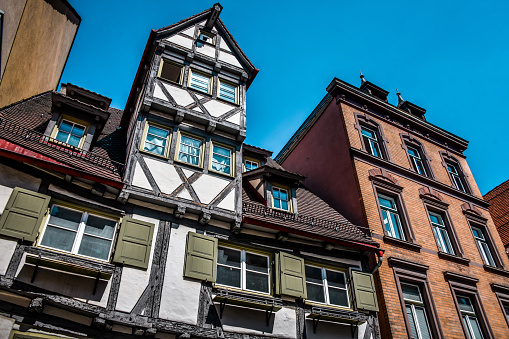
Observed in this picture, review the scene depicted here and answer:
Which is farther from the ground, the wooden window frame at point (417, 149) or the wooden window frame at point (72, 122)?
the wooden window frame at point (417, 149)

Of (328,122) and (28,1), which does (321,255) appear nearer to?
(328,122)

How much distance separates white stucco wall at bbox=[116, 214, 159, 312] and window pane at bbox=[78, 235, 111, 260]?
0.63 meters

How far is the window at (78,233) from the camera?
9.09 meters

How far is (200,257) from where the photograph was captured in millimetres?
10250

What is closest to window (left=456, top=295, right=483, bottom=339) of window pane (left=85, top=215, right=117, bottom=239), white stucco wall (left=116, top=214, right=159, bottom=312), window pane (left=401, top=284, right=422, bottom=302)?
window pane (left=401, top=284, right=422, bottom=302)

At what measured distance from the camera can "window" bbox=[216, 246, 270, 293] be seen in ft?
34.7

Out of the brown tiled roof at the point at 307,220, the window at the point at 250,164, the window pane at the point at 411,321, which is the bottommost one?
the window pane at the point at 411,321

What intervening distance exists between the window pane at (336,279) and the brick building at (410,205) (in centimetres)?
131

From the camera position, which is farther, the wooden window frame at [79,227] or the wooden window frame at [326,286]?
the wooden window frame at [326,286]

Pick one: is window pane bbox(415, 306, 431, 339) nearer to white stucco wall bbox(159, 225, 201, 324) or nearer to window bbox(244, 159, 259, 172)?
white stucco wall bbox(159, 225, 201, 324)

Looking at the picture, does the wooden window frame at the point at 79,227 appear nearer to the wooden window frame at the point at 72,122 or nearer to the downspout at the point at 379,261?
the wooden window frame at the point at 72,122

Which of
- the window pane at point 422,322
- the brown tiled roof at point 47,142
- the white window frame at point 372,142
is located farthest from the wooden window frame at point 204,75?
the window pane at point 422,322

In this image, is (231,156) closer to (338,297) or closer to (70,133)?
(70,133)

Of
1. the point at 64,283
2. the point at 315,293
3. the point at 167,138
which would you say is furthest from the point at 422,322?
the point at 64,283
